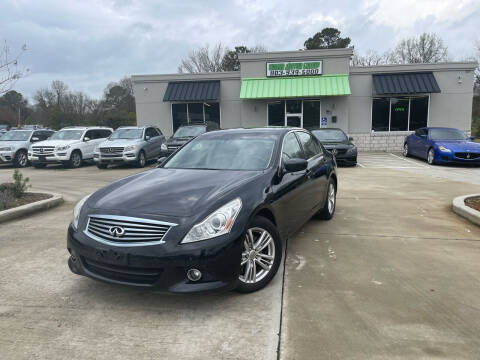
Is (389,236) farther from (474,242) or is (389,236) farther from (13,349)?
(13,349)

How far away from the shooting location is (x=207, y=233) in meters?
3.10

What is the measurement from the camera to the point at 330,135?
1512cm

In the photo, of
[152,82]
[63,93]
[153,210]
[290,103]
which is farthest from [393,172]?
[63,93]

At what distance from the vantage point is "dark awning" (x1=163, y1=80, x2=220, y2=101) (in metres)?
21.3

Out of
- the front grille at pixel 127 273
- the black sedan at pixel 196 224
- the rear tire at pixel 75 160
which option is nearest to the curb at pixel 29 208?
the black sedan at pixel 196 224

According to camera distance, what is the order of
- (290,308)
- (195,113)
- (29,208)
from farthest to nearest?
(195,113) → (29,208) → (290,308)

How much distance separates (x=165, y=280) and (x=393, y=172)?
37.3ft

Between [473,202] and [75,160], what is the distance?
573 inches

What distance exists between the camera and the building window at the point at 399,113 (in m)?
20.8

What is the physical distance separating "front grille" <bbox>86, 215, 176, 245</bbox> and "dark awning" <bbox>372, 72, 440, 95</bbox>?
1936cm

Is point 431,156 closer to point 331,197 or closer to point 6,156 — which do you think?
point 331,197

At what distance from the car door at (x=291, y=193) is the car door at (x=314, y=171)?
152 mm

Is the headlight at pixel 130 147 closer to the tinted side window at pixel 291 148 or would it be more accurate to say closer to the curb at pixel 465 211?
the tinted side window at pixel 291 148

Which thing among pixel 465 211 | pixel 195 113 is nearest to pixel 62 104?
pixel 195 113
